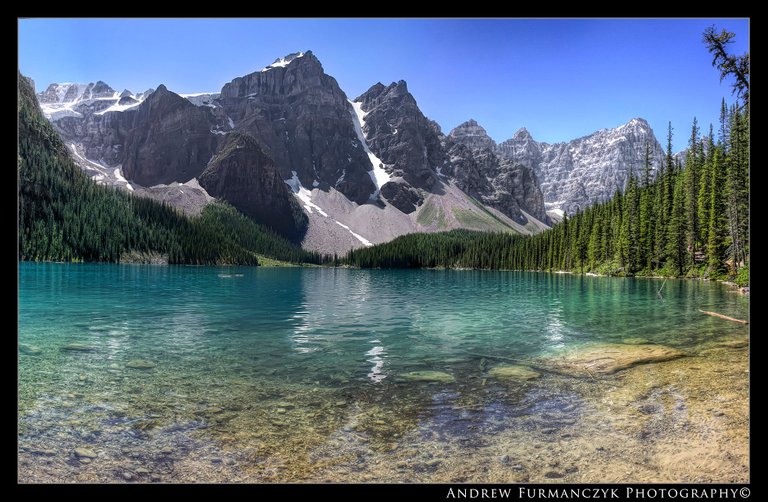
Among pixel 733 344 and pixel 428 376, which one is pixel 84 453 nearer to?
pixel 428 376

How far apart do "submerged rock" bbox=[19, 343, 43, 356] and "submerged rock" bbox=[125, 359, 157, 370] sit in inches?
217

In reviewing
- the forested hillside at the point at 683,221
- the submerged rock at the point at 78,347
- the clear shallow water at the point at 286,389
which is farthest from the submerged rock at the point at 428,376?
the forested hillside at the point at 683,221

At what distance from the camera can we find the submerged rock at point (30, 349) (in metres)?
22.6

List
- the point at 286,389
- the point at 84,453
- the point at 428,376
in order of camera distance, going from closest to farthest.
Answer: the point at 84,453 < the point at 286,389 < the point at 428,376

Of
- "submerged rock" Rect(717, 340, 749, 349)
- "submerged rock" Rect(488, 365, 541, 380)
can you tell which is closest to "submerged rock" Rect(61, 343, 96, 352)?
"submerged rock" Rect(488, 365, 541, 380)

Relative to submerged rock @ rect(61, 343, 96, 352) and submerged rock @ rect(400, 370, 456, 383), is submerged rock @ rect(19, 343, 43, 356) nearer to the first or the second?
submerged rock @ rect(61, 343, 96, 352)

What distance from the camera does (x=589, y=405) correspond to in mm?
13805

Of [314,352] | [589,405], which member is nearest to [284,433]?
[589,405]

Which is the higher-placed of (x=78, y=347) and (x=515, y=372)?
(x=515, y=372)

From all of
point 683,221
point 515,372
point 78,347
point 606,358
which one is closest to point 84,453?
point 515,372

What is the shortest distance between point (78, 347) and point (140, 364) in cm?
670

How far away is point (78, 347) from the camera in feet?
80.6
